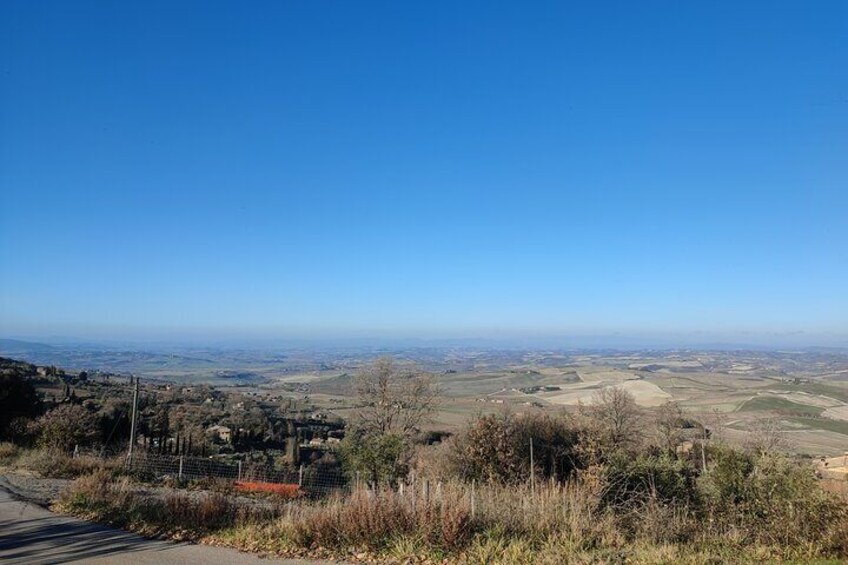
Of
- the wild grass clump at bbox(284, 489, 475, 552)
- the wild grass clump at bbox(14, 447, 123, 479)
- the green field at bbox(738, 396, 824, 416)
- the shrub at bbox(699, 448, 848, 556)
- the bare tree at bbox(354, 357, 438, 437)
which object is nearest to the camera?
the wild grass clump at bbox(284, 489, 475, 552)

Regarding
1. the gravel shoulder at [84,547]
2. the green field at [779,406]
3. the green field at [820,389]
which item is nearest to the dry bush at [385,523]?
the gravel shoulder at [84,547]

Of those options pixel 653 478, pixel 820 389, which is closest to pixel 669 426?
pixel 653 478

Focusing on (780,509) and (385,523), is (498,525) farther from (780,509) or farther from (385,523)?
(780,509)

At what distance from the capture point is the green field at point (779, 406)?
47.6 metres

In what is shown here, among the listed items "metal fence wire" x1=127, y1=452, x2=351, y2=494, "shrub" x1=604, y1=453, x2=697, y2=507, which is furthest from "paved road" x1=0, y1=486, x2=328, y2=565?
"shrub" x1=604, y1=453, x2=697, y2=507

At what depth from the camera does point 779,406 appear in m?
50.2

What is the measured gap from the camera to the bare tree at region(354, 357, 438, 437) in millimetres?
32594

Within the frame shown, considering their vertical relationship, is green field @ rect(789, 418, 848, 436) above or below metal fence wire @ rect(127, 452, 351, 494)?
below

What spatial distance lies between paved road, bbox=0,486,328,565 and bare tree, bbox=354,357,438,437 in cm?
2358

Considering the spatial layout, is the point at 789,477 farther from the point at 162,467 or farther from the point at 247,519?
the point at 162,467

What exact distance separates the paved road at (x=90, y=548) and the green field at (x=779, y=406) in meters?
49.1

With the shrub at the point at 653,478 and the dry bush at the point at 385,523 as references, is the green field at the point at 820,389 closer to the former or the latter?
the shrub at the point at 653,478

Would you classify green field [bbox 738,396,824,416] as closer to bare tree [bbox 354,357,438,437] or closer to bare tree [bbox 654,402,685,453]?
bare tree [bbox 654,402,685,453]

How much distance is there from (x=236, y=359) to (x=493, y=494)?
125 metres
